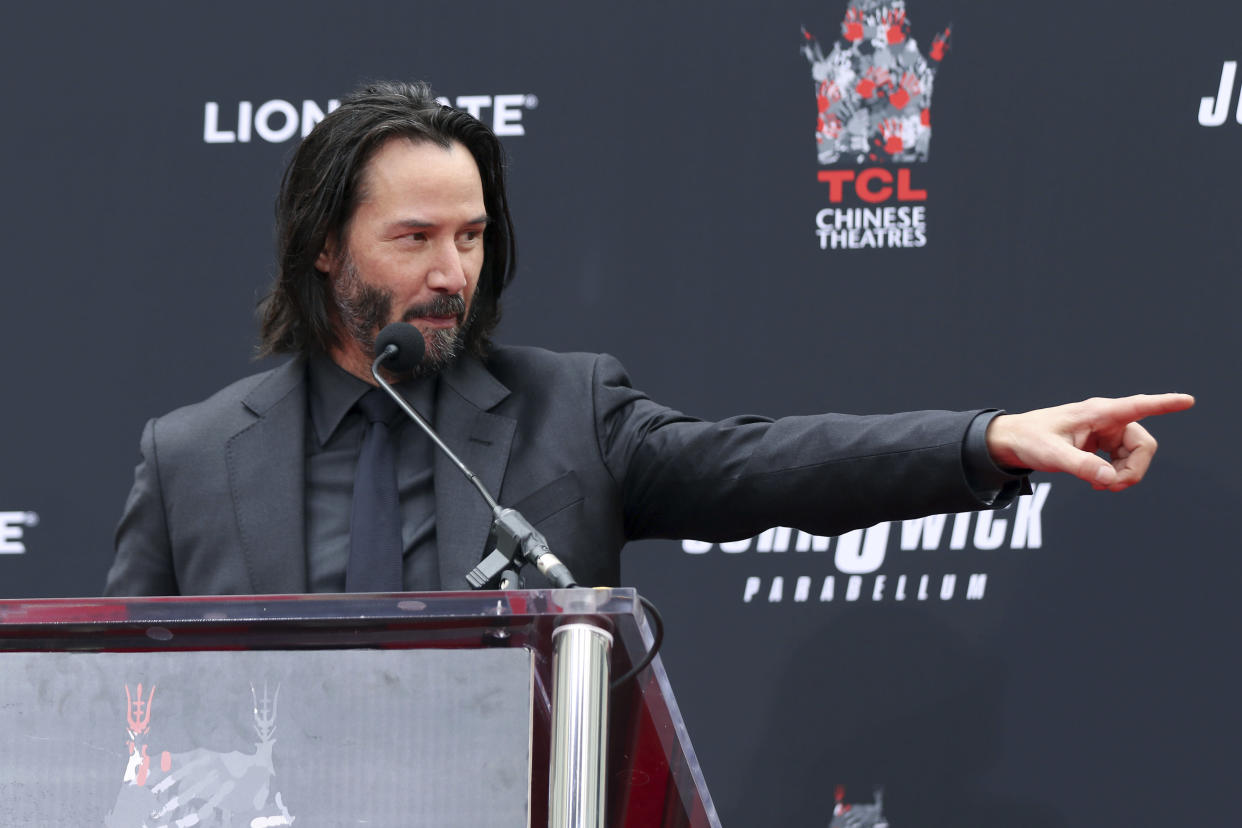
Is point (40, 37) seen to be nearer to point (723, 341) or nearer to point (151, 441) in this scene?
point (151, 441)

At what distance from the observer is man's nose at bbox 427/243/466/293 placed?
203 cm

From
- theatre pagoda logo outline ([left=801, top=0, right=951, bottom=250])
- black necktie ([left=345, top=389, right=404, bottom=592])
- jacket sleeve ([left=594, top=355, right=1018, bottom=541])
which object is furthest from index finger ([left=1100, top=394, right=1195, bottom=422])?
theatre pagoda logo outline ([left=801, top=0, right=951, bottom=250])

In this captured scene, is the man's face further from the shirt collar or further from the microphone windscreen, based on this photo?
the microphone windscreen

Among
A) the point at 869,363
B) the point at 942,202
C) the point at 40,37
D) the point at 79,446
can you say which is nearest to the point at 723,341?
the point at 869,363

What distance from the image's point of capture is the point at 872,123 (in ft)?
8.51

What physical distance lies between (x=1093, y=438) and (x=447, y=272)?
972 mm

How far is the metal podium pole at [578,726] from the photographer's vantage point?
1.03 metres

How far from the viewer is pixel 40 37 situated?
282 cm

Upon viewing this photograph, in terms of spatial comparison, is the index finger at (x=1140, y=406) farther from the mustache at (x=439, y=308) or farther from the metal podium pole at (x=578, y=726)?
the mustache at (x=439, y=308)

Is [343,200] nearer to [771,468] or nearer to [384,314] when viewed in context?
[384,314]

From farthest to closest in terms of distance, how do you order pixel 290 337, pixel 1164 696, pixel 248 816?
pixel 1164 696
pixel 290 337
pixel 248 816

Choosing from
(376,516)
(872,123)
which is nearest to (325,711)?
(376,516)

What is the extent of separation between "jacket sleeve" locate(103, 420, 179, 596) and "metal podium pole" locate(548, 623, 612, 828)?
43.4 inches

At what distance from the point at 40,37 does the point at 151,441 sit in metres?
1.20
